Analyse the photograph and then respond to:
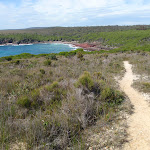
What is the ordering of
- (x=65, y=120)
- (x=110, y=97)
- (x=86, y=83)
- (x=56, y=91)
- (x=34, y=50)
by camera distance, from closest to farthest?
(x=65, y=120) < (x=110, y=97) < (x=56, y=91) < (x=86, y=83) < (x=34, y=50)

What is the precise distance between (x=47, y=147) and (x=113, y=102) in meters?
2.87

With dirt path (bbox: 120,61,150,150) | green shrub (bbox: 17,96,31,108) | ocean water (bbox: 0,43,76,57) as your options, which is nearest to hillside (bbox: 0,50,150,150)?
green shrub (bbox: 17,96,31,108)

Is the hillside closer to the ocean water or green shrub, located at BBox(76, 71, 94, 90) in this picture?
green shrub, located at BBox(76, 71, 94, 90)

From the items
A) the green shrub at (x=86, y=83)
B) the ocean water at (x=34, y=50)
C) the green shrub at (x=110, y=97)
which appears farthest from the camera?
the ocean water at (x=34, y=50)

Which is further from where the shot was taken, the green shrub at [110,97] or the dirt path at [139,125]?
the green shrub at [110,97]

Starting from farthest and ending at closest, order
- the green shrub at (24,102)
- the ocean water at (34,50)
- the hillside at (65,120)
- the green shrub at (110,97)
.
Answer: the ocean water at (34,50) < the green shrub at (110,97) < the green shrub at (24,102) < the hillside at (65,120)

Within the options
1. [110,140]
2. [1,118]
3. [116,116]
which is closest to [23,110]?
[1,118]

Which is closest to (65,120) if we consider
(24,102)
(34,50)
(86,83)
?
(24,102)

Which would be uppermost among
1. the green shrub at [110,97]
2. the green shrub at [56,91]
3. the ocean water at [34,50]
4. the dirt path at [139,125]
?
the ocean water at [34,50]

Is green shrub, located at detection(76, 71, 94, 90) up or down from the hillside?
up

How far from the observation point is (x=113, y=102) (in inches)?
190

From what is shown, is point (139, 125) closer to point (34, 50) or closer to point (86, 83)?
point (86, 83)

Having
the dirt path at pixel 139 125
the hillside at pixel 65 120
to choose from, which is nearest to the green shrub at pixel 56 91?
the hillside at pixel 65 120

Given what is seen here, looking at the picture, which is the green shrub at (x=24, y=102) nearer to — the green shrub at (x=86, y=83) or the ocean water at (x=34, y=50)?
the green shrub at (x=86, y=83)
